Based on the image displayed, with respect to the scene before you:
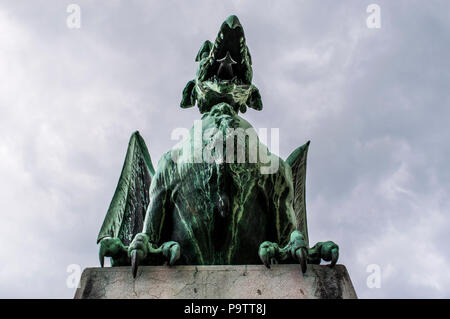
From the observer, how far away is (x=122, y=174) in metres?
5.52

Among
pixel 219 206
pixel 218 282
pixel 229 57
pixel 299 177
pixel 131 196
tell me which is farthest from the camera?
pixel 299 177

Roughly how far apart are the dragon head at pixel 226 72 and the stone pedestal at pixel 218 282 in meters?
2.37

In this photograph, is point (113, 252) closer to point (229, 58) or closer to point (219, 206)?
point (219, 206)

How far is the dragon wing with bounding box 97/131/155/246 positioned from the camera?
17.1ft

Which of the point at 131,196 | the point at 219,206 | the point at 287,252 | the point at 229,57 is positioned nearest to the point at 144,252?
the point at 219,206

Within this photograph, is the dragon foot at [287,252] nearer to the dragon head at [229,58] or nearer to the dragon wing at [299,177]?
the dragon wing at [299,177]

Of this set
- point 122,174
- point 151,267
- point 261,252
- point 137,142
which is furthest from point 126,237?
point 261,252

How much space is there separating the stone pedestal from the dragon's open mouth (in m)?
2.60

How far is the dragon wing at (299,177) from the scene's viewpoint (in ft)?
18.4

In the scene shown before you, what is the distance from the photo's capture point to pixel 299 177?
18.6ft

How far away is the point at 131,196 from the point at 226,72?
6.09 ft

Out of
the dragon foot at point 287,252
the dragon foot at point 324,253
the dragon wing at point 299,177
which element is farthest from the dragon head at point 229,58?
the dragon foot at point 324,253
